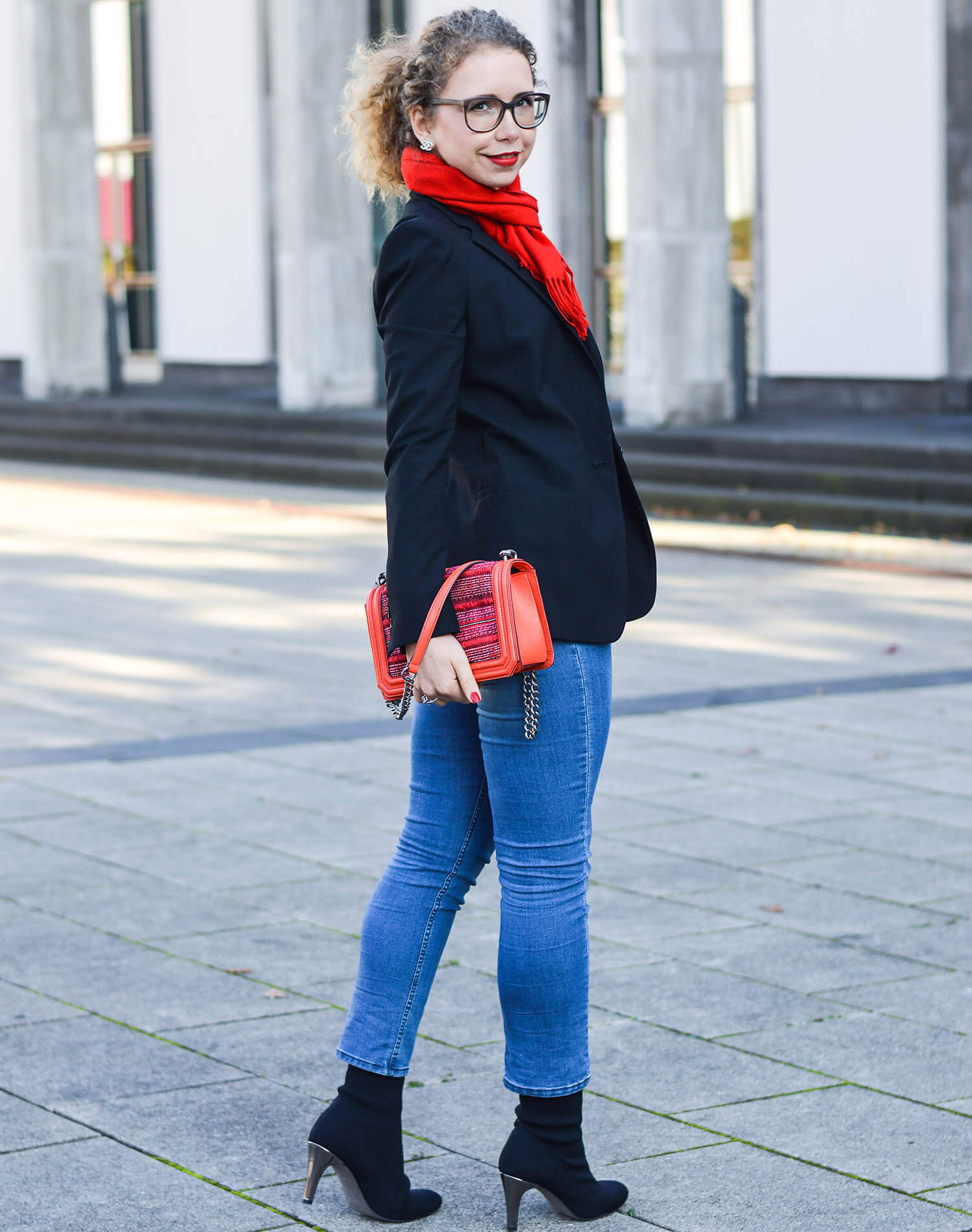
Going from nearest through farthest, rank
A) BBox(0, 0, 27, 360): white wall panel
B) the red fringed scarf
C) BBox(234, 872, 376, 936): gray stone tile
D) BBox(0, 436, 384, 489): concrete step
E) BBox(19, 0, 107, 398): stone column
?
the red fringed scarf
BBox(234, 872, 376, 936): gray stone tile
BBox(0, 436, 384, 489): concrete step
BBox(19, 0, 107, 398): stone column
BBox(0, 0, 27, 360): white wall panel

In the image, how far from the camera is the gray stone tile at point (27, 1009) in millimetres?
4371

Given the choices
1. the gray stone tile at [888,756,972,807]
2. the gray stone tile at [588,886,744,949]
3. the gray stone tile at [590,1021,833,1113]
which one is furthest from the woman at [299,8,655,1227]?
the gray stone tile at [888,756,972,807]

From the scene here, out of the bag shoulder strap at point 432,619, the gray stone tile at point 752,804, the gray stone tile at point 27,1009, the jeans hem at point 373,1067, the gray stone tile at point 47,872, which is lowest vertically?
the gray stone tile at point 752,804

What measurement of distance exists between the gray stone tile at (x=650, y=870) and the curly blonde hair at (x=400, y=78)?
2.48 metres

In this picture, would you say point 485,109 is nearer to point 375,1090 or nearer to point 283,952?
point 375,1090

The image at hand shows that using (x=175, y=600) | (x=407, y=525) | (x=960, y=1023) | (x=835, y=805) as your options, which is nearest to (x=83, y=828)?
(x=835, y=805)

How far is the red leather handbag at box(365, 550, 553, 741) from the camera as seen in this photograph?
3080 mm

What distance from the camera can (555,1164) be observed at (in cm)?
332

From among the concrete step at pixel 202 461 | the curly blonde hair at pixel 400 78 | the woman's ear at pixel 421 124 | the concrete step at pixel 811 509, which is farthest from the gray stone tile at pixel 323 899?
the concrete step at pixel 202 461

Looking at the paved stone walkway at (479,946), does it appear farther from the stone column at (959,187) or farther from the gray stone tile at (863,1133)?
the stone column at (959,187)

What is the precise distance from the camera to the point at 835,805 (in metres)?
6.36

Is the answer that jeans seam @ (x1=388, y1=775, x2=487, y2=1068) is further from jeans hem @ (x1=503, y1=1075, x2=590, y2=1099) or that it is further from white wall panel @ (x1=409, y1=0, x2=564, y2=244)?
white wall panel @ (x1=409, y1=0, x2=564, y2=244)

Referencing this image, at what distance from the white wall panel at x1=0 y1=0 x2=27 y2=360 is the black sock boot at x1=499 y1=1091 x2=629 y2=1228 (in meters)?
24.6

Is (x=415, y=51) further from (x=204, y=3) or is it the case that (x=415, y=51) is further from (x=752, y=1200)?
(x=204, y=3)
